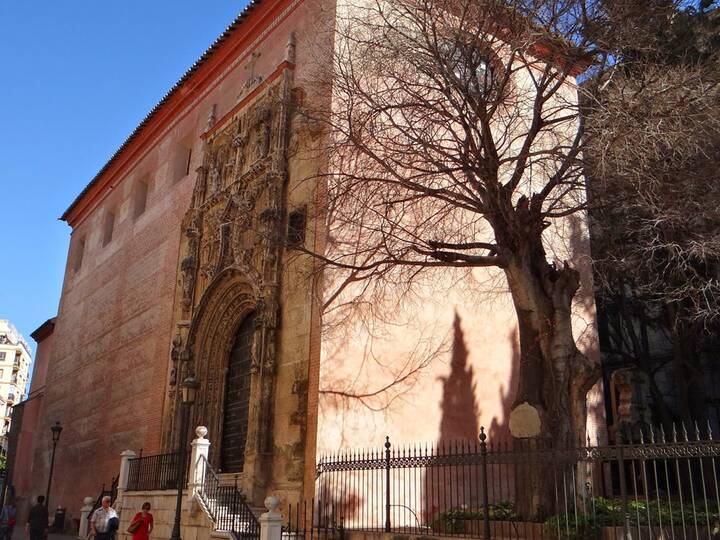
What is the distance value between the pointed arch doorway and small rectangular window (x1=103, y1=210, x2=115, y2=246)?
10359 millimetres

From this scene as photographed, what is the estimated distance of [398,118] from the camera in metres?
12.1

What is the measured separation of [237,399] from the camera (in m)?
13.9

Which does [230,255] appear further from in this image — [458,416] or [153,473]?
[458,416]

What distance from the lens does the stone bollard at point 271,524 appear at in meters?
8.80

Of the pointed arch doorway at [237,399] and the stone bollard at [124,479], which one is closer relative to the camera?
the stone bollard at [124,479]

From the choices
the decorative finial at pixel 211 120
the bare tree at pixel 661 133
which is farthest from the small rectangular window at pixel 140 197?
the bare tree at pixel 661 133

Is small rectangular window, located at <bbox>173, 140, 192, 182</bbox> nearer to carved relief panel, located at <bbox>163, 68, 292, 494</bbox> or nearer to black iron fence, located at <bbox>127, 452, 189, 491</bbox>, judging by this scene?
carved relief panel, located at <bbox>163, 68, 292, 494</bbox>

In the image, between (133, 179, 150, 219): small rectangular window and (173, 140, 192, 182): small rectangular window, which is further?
(133, 179, 150, 219): small rectangular window

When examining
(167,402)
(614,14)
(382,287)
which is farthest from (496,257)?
(167,402)

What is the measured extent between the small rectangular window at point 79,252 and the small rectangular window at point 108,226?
250 cm

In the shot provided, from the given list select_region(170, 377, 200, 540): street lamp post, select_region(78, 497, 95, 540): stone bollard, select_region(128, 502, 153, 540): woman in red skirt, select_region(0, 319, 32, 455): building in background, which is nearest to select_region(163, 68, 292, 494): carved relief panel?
select_region(170, 377, 200, 540): street lamp post

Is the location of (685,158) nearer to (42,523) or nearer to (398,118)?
(398,118)

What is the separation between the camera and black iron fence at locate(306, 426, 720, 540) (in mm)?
6425

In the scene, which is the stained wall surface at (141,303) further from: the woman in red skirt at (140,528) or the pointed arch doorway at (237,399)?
the woman in red skirt at (140,528)
